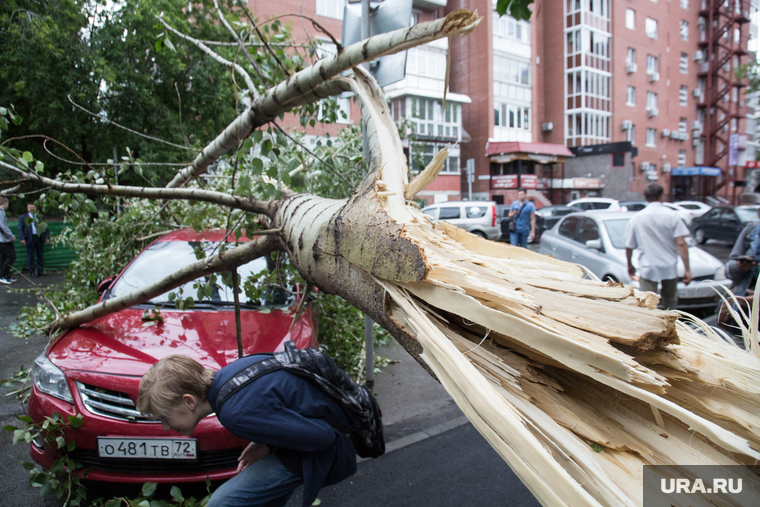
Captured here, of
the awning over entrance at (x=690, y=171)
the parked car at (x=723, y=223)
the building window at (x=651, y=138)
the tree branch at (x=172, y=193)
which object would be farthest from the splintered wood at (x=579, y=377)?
the awning over entrance at (x=690, y=171)

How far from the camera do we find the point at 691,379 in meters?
0.91

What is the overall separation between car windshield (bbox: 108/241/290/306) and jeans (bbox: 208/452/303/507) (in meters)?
1.67

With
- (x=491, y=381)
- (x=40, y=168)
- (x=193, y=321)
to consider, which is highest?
(x=40, y=168)

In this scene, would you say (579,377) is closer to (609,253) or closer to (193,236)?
(193,236)

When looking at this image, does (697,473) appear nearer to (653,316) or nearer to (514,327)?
(653,316)

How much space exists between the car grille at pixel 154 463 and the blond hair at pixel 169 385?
2.89 feet

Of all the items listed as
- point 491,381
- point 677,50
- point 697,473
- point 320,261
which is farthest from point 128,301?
point 677,50

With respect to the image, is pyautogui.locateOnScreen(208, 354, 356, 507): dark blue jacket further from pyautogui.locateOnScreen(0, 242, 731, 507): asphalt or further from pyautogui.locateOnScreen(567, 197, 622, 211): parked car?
pyautogui.locateOnScreen(567, 197, 622, 211): parked car

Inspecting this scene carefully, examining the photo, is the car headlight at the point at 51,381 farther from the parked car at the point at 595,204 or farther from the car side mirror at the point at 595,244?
the parked car at the point at 595,204

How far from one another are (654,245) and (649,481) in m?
5.12

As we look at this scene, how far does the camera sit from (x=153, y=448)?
2.41m

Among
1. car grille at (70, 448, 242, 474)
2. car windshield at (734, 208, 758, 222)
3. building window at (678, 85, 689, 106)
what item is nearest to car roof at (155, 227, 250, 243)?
car grille at (70, 448, 242, 474)

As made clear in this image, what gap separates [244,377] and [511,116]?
37.6 metres

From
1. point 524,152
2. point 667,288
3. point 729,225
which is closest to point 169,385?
point 667,288
